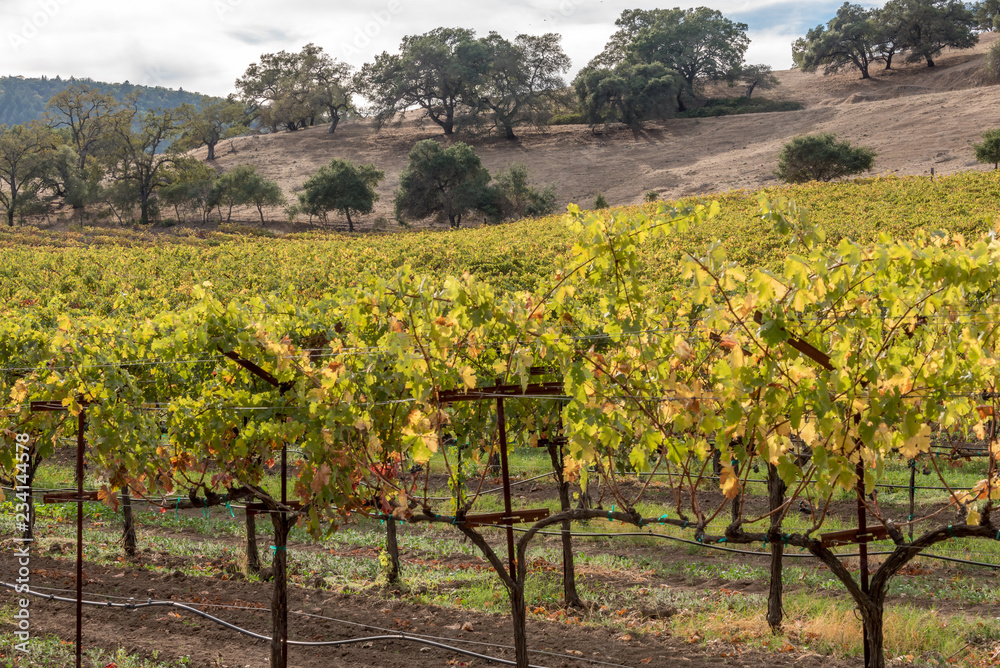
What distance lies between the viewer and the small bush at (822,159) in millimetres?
50875

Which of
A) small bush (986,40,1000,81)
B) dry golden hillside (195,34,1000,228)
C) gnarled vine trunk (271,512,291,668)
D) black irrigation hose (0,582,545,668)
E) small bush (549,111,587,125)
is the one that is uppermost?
small bush (986,40,1000,81)

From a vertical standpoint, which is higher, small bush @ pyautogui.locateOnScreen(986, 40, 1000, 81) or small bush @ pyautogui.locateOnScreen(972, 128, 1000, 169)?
small bush @ pyautogui.locateOnScreen(986, 40, 1000, 81)

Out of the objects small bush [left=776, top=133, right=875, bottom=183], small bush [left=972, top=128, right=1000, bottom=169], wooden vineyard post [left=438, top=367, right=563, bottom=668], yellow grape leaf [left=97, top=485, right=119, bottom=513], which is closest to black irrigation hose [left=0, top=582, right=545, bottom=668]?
wooden vineyard post [left=438, top=367, right=563, bottom=668]

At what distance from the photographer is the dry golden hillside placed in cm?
6091

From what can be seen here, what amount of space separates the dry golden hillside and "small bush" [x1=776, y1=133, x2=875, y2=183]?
499 cm

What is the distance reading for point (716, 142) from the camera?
239 feet

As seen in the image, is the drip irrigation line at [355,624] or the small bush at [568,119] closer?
the drip irrigation line at [355,624]

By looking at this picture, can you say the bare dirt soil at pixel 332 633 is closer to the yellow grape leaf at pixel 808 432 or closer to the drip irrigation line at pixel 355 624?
the drip irrigation line at pixel 355 624

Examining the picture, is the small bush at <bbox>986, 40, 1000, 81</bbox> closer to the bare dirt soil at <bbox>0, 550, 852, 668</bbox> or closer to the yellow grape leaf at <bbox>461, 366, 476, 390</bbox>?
the bare dirt soil at <bbox>0, 550, 852, 668</bbox>

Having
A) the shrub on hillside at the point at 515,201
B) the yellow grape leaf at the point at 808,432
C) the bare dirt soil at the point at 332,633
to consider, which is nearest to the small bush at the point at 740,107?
the shrub on hillside at the point at 515,201

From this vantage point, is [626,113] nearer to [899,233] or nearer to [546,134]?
[546,134]

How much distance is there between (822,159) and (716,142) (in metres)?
22.2

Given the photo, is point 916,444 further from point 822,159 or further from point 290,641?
point 822,159

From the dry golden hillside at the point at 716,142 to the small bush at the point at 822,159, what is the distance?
4986 millimetres
